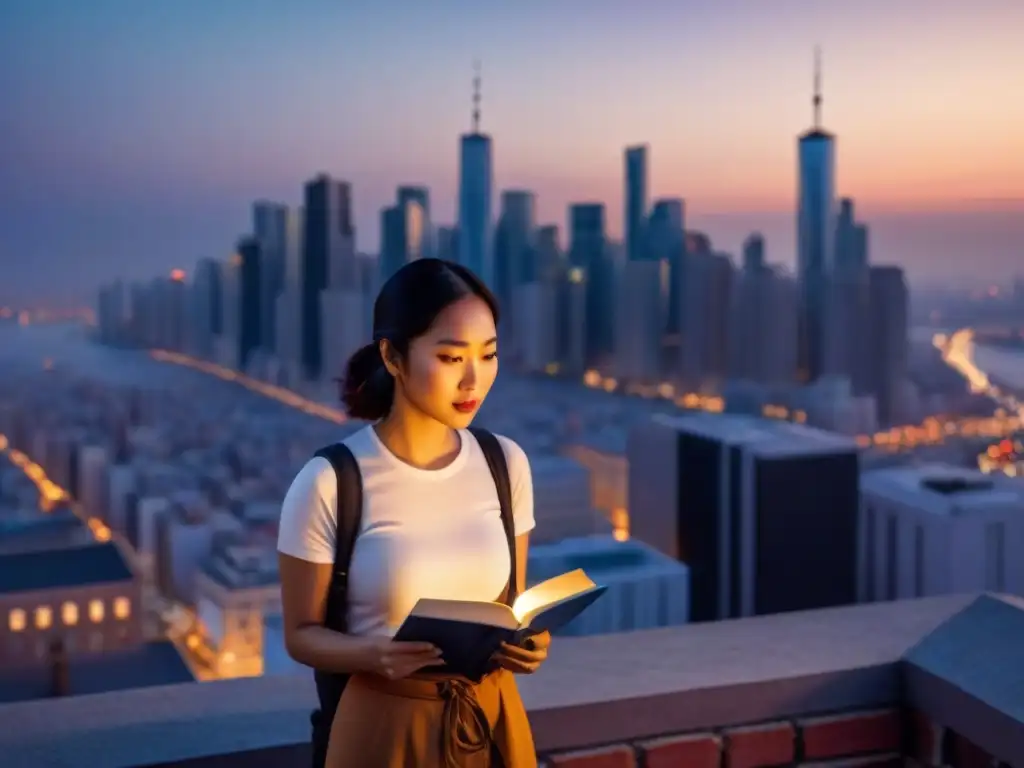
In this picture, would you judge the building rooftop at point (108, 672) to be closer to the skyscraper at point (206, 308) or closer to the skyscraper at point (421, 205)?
the skyscraper at point (206, 308)

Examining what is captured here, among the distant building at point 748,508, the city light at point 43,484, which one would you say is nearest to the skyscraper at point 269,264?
the city light at point 43,484

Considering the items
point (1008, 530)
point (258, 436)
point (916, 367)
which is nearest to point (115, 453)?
point (258, 436)

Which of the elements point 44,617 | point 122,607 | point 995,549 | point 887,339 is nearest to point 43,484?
point 122,607

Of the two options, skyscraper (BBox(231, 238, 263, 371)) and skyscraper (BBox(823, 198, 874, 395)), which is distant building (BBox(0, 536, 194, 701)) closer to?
skyscraper (BBox(231, 238, 263, 371))

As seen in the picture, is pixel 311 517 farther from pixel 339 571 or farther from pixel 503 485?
pixel 503 485

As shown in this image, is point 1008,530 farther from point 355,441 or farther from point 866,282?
point 355,441

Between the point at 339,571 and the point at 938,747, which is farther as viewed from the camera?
the point at 938,747
